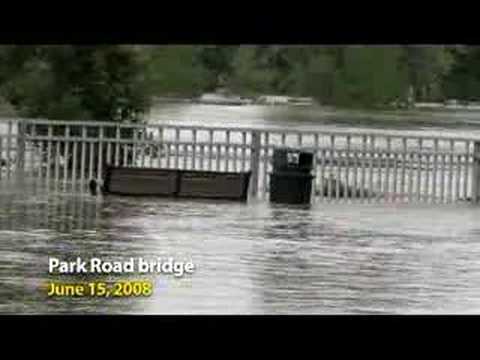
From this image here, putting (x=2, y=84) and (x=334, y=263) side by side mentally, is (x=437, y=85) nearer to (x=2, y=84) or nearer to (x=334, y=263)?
(x=2, y=84)

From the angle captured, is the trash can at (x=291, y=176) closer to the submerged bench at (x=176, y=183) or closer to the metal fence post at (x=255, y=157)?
the submerged bench at (x=176, y=183)

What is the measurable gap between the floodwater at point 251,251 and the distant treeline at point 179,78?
7.73 feet

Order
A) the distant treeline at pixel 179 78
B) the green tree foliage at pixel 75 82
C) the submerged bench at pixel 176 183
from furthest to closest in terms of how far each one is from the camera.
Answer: the green tree foliage at pixel 75 82
the distant treeline at pixel 179 78
the submerged bench at pixel 176 183

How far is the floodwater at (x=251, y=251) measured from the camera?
436 inches

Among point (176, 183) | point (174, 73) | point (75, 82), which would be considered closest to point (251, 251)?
point (176, 183)

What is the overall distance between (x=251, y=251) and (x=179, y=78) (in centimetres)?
884

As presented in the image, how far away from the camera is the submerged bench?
1964cm

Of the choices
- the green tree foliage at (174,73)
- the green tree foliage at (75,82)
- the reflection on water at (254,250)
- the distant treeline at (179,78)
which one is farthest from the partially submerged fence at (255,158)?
the green tree foliage at (75,82)

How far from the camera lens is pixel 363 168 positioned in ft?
67.4

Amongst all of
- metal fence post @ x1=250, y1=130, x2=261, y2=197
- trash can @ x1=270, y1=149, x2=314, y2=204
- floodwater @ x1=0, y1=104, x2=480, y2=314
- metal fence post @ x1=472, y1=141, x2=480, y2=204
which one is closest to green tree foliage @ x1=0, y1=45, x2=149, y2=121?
floodwater @ x1=0, y1=104, x2=480, y2=314

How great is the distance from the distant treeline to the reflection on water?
2.42m

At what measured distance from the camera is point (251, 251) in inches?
563
